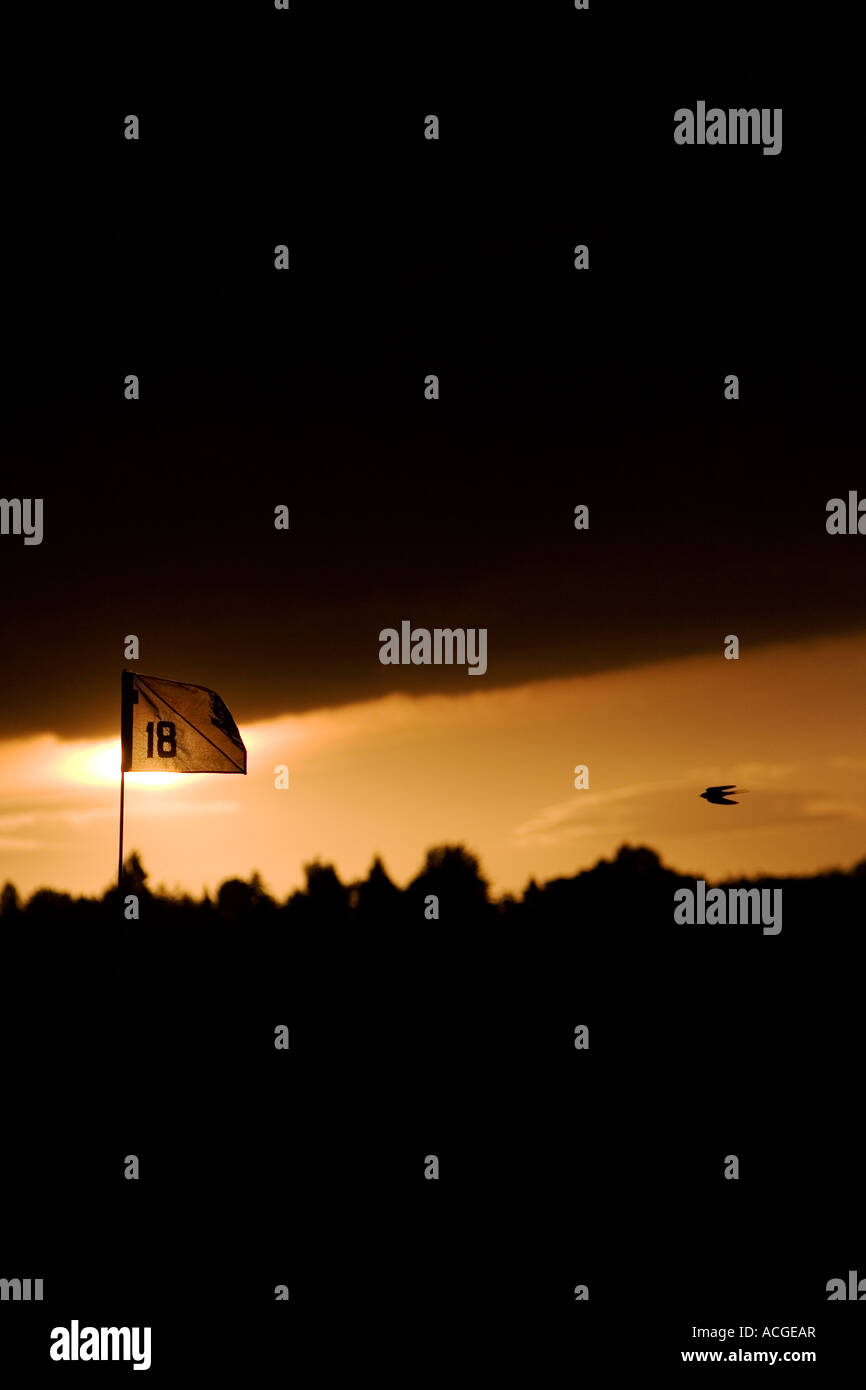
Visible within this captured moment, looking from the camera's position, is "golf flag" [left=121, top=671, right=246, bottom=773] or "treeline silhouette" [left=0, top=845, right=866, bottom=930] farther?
"treeline silhouette" [left=0, top=845, right=866, bottom=930]

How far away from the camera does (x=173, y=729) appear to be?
59.8ft

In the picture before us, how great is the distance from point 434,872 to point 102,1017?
46.2 metres

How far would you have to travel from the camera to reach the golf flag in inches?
701

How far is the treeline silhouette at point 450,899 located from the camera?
58312 mm

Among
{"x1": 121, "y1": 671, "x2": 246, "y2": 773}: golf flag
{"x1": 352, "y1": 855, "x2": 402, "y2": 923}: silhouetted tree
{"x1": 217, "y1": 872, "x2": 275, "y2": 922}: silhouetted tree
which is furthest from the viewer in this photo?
{"x1": 352, "y1": 855, "x2": 402, "y2": 923}: silhouetted tree

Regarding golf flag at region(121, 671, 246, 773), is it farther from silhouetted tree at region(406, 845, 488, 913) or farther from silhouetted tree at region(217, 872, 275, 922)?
silhouetted tree at region(406, 845, 488, 913)

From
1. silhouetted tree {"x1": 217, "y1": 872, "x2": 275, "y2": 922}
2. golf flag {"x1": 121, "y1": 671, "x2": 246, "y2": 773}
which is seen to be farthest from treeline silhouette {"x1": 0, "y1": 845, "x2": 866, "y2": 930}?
golf flag {"x1": 121, "y1": 671, "x2": 246, "y2": 773}

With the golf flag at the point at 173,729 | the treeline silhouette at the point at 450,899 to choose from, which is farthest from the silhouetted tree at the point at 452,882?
the golf flag at the point at 173,729

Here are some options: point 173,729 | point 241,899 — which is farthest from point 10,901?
point 173,729

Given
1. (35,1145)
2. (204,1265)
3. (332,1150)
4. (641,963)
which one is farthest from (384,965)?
(204,1265)

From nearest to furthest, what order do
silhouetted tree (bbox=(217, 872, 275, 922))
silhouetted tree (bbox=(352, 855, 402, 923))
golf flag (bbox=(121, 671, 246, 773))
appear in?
golf flag (bbox=(121, 671, 246, 773)) < silhouetted tree (bbox=(217, 872, 275, 922)) < silhouetted tree (bbox=(352, 855, 402, 923))

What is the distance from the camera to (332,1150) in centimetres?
2775

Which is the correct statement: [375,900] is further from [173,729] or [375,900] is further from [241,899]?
[173,729]

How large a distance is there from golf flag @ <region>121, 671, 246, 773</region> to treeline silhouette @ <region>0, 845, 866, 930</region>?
36516 millimetres
